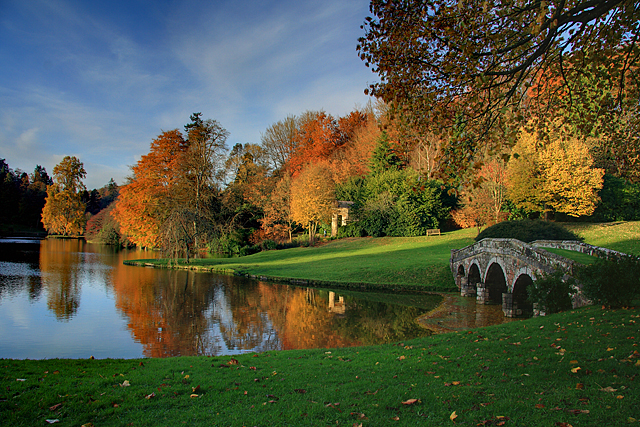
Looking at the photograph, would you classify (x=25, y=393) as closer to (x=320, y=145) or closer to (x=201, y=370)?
(x=201, y=370)

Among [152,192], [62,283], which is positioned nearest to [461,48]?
[62,283]

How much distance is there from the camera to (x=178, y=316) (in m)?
15.6

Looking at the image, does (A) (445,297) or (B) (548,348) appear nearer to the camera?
(B) (548,348)

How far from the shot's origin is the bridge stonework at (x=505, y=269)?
13391 millimetres

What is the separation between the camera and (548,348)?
7.15 meters

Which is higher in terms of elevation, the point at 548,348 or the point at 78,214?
the point at 78,214

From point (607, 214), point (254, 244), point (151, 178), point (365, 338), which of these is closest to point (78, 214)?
point (151, 178)

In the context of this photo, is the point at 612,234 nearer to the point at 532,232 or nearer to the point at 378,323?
the point at 532,232

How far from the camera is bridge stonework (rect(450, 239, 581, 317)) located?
13391 millimetres

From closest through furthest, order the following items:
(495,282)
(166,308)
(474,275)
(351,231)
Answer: (166,308) → (495,282) → (474,275) → (351,231)

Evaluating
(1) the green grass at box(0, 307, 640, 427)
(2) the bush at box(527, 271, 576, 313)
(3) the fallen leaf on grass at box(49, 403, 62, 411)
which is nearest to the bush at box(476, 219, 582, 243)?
(2) the bush at box(527, 271, 576, 313)

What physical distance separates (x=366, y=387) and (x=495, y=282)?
592 inches

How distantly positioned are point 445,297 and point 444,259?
674 cm

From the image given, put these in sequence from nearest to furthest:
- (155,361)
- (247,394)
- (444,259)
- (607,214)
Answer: (247,394) < (155,361) < (444,259) < (607,214)
